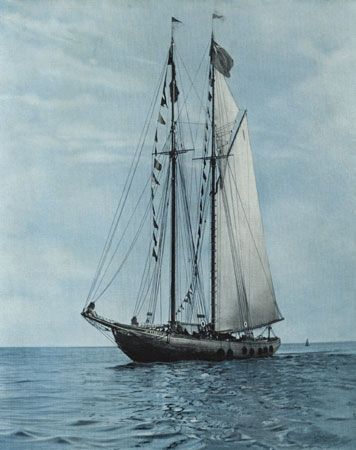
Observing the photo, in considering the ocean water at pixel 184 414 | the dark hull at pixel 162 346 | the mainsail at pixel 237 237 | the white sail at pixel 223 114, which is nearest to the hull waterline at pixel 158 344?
the dark hull at pixel 162 346

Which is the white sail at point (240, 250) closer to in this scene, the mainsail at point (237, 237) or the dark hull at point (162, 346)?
the mainsail at point (237, 237)

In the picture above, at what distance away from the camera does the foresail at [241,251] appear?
40.3m

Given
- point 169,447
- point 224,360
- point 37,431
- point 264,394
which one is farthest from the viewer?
point 224,360

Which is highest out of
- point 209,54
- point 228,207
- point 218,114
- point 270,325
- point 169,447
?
point 209,54

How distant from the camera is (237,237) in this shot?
41031 millimetres

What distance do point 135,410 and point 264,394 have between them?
4813 mm

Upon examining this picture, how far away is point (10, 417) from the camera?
52.0 feet

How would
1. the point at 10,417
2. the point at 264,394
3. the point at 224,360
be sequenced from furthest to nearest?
the point at 224,360
the point at 264,394
the point at 10,417

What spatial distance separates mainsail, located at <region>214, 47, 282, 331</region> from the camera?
40.4 metres

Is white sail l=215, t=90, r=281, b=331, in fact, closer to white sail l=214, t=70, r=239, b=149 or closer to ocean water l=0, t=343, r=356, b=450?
white sail l=214, t=70, r=239, b=149

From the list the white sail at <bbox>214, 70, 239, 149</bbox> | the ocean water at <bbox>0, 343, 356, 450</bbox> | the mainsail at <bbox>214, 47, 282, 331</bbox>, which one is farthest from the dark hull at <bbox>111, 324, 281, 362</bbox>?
the white sail at <bbox>214, 70, 239, 149</bbox>

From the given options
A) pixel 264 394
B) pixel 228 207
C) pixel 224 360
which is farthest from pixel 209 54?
pixel 264 394

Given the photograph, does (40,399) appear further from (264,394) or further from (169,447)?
(169,447)

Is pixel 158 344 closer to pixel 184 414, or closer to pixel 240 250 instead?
pixel 240 250
